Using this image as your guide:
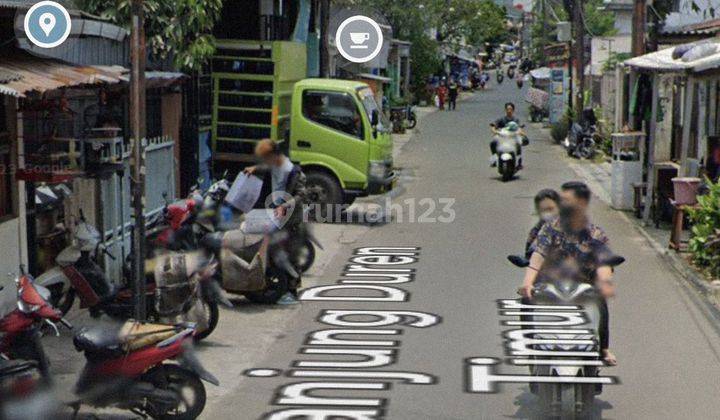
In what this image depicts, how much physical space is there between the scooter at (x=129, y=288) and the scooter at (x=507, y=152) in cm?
1535

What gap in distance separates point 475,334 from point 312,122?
8.66 m

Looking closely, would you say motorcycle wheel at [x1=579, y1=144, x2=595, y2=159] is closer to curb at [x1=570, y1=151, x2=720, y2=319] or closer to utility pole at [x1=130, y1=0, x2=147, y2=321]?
curb at [x1=570, y1=151, x2=720, y2=319]

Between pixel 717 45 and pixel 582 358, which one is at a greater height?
pixel 717 45

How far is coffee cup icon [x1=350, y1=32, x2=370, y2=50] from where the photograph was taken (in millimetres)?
28891

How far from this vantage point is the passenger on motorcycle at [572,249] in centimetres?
828

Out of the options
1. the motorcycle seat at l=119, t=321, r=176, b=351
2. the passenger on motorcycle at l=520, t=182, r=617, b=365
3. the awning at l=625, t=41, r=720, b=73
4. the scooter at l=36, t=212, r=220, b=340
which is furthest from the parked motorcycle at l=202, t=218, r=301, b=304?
the awning at l=625, t=41, r=720, b=73

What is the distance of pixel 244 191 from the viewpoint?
13461mm

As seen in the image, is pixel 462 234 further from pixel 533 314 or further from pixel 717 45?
pixel 533 314

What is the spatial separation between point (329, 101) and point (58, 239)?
26.2 ft

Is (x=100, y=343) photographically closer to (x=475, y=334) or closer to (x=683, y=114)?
(x=475, y=334)

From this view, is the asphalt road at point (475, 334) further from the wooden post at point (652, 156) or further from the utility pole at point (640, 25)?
the utility pole at point (640, 25)

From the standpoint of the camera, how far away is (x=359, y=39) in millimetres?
29516

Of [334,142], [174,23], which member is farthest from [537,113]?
[174,23]

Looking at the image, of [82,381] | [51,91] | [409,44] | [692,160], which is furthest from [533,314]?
[409,44]
